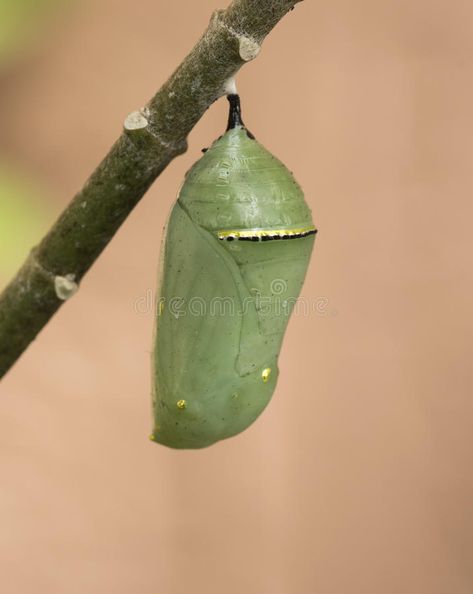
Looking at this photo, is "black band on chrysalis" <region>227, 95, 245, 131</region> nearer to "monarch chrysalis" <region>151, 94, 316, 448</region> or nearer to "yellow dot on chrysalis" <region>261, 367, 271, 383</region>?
"monarch chrysalis" <region>151, 94, 316, 448</region>

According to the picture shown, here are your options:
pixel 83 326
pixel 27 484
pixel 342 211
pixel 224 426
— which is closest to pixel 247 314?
pixel 224 426

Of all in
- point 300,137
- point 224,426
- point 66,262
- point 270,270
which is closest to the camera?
point 66,262

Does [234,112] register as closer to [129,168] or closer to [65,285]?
[129,168]

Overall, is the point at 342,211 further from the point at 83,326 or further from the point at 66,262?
the point at 66,262

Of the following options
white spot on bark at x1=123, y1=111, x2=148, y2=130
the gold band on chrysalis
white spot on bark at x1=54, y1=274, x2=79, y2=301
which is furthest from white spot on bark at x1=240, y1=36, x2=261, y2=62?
white spot on bark at x1=54, y1=274, x2=79, y2=301

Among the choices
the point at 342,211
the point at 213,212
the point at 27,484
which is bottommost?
the point at 27,484

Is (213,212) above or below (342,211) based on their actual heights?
below

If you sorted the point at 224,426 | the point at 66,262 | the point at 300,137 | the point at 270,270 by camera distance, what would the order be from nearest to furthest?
the point at 66,262
the point at 270,270
the point at 224,426
the point at 300,137

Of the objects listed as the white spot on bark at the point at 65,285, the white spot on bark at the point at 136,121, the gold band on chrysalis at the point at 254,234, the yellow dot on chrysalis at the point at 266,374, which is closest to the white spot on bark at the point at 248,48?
the white spot on bark at the point at 136,121
